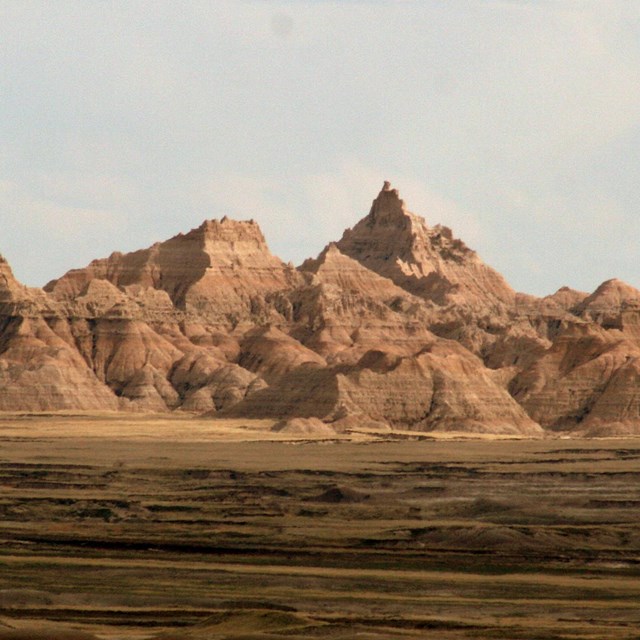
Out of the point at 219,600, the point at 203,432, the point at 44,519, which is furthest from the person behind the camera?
the point at 203,432

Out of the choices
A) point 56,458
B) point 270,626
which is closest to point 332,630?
point 270,626

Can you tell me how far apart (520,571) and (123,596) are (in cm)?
1612

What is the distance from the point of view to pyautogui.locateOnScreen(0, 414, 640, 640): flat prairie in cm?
6066

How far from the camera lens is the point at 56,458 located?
13925 centimetres

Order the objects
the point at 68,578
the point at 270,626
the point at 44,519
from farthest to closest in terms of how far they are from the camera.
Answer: the point at 44,519
the point at 68,578
the point at 270,626

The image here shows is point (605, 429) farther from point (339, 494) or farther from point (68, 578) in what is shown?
point (68, 578)

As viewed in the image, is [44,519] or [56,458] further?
[56,458]

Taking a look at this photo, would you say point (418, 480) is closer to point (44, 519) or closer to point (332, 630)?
point (44, 519)

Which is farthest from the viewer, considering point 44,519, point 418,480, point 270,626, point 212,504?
point 418,480

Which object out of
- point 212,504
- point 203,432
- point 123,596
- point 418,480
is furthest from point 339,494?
point 203,432

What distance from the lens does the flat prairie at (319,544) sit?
199 feet

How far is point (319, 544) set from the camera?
83.0 metres

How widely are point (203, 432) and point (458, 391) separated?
25667mm

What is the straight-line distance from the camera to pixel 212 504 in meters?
102
